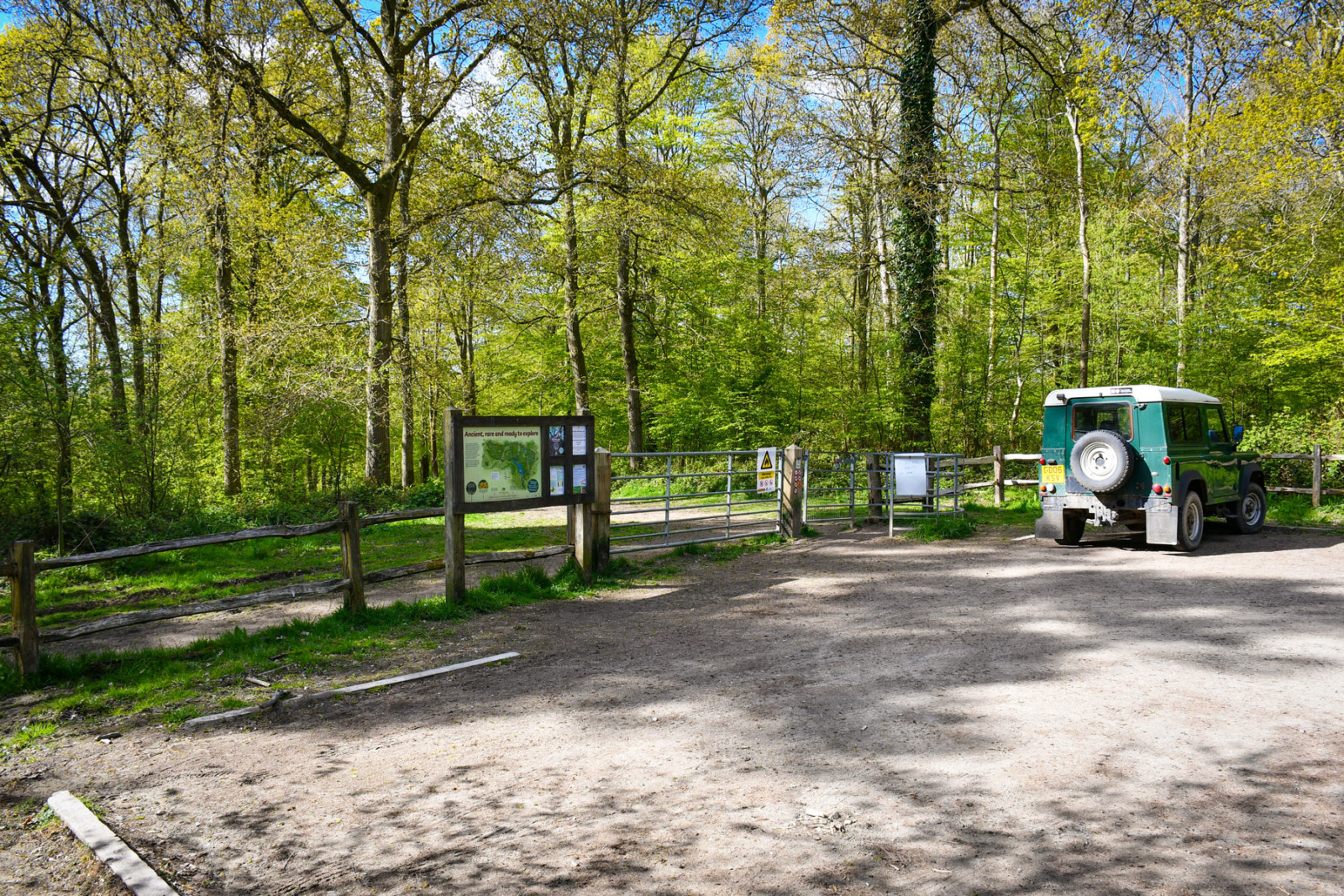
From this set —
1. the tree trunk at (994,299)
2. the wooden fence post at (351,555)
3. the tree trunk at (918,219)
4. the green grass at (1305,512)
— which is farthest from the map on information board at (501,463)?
the tree trunk at (994,299)

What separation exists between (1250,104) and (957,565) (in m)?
10.5

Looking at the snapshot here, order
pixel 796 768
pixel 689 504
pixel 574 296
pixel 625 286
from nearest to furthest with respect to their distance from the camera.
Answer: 1. pixel 796 768
2. pixel 689 504
3. pixel 574 296
4. pixel 625 286

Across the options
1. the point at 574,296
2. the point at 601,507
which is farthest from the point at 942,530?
the point at 574,296

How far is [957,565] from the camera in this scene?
10.0 m

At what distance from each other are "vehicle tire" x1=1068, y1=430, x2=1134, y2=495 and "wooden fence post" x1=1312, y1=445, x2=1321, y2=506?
19.7 feet

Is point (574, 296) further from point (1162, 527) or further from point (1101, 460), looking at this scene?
point (1162, 527)

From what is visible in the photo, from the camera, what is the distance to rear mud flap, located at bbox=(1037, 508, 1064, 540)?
36.8ft

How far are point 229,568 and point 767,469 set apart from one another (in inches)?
312

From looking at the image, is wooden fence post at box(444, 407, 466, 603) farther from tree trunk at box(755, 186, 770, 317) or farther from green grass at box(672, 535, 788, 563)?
tree trunk at box(755, 186, 770, 317)

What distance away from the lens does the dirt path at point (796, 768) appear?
3.12 m

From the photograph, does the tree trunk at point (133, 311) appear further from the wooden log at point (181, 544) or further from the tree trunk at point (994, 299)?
the tree trunk at point (994, 299)

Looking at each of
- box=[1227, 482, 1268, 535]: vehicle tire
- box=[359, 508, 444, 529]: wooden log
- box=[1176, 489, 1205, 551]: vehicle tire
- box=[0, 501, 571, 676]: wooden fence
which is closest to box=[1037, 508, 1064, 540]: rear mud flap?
box=[1176, 489, 1205, 551]: vehicle tire

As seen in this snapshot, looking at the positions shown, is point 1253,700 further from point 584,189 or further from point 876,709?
point 584,189

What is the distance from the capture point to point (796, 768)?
406cm
